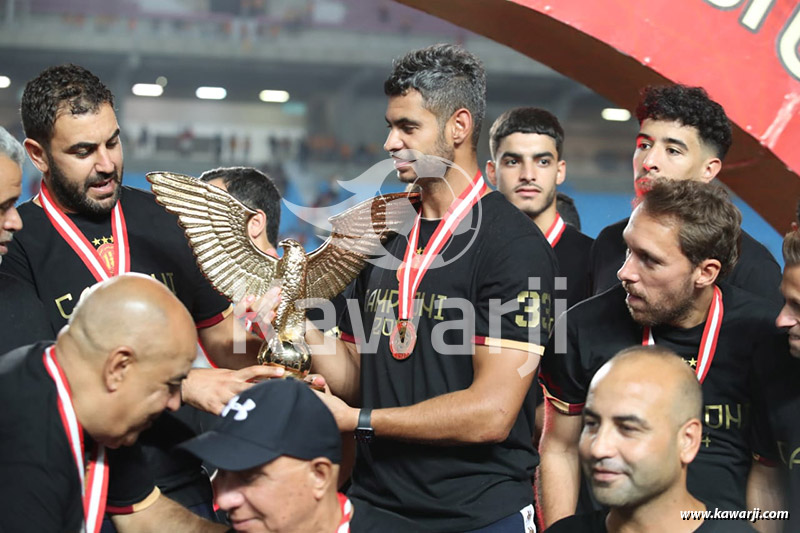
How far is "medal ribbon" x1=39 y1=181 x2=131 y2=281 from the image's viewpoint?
2850mm

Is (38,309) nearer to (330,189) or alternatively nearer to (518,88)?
(330,189)

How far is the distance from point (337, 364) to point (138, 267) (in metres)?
0.72

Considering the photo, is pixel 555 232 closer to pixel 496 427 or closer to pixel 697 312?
pixel 697 312

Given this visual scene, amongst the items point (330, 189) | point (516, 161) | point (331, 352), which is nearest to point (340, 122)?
point (330, 189)

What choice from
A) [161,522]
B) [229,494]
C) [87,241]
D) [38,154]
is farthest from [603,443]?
[38,154]

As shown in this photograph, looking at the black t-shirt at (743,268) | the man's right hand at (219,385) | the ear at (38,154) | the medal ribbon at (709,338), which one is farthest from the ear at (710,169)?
the ear at (38,154)

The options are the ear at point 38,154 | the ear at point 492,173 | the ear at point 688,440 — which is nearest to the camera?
the ear at point 688,440

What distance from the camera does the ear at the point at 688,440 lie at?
7.59 ft

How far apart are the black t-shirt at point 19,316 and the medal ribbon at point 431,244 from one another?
1043 mm

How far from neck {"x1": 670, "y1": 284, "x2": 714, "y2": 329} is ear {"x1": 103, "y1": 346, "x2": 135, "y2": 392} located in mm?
1645

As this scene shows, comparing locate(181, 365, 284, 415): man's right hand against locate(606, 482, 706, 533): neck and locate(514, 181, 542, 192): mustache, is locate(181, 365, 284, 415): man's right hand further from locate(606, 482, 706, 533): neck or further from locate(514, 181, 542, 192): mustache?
locate(514, 181, 542, 192): mustache

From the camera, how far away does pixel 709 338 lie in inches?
110

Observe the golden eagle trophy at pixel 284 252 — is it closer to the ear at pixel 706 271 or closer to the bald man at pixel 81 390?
the bald man at pixel 81 390

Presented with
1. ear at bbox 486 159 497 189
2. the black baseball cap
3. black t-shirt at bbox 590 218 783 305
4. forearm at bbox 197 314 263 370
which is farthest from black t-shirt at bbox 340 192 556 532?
ear at bbox 486 159 497 189
